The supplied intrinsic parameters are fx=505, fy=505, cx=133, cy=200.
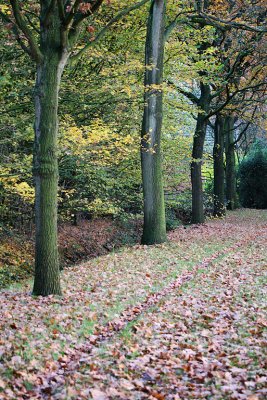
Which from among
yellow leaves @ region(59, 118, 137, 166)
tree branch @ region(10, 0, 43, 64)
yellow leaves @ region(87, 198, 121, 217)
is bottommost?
yellow leaves @ region(87, 198, 121, 217)

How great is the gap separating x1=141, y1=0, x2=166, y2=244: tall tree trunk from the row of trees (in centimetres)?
3

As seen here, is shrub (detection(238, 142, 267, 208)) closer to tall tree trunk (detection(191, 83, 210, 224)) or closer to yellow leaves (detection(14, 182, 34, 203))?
tall tree trunk (detection(191, 83, 210, 224))

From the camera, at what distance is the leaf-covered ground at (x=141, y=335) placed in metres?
5.25

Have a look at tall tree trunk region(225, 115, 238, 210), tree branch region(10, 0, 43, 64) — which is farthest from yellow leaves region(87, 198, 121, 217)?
tall tree trunk region(225, 115, 238, 210)

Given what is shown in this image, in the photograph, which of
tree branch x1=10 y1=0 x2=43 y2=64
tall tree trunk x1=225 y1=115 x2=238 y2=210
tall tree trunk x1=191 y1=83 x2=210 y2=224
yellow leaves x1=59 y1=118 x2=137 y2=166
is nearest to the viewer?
tree branch x1=10 y1=0 x2=43 y2=64

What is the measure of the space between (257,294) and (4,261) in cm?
754

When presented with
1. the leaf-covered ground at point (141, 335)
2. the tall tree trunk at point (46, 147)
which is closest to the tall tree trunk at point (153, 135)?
the leaf-covered ground at point (141, 335)

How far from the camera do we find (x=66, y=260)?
1631 cm

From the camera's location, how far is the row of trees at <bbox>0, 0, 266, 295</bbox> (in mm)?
9500

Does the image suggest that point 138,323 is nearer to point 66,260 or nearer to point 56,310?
point 56,310

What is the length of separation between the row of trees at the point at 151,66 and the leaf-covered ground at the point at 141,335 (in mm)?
1552

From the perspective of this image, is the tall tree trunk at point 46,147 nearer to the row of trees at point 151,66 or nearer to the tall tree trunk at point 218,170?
the row of trees at point 151,66

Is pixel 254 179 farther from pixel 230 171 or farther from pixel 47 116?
pixel 47 116

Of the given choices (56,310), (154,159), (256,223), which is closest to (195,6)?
(154,159)
